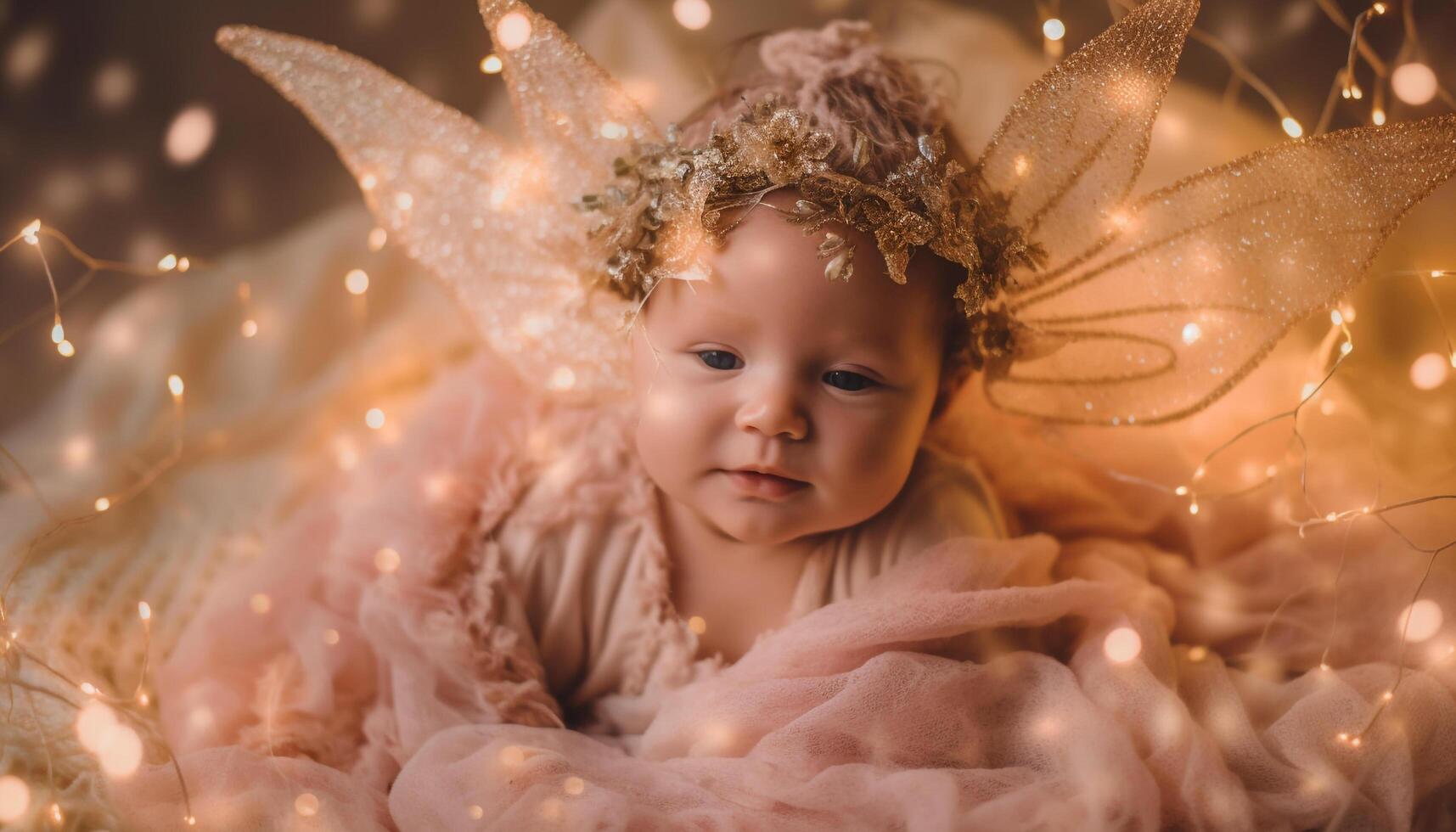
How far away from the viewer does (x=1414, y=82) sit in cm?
135

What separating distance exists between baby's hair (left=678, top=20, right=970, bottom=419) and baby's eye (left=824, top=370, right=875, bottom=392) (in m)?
0.14

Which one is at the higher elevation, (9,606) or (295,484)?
(295,484)

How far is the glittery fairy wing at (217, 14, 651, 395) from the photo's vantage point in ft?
4.16

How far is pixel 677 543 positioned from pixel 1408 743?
2.51 ft

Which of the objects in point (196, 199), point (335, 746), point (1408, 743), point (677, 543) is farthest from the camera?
point (196, 199)

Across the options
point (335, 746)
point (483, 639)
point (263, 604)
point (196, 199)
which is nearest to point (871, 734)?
point (483, 639)

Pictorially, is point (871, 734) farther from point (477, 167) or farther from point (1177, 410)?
point (477, 167)

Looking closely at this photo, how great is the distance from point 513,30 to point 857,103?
386 millimetres

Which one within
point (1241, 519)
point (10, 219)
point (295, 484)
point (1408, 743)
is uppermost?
point (1241, 519)

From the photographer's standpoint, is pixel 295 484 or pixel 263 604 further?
pixel 295 484

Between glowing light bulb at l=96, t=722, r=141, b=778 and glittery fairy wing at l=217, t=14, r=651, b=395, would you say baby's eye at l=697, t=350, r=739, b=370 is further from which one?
glowing light bulb at l=96, t=722, r=141, b=778

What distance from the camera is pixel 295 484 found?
1.58 meters

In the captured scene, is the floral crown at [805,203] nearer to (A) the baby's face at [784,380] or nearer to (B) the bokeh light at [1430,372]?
(A) the baby's face at [784,380]

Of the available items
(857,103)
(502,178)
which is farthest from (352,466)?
(857,103)
